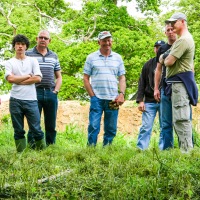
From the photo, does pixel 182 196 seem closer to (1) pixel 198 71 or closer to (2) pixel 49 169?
(2) pixel 49 169

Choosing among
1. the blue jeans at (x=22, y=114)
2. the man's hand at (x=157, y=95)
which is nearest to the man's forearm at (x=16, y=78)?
the blue jeans at (x=22, y=114)

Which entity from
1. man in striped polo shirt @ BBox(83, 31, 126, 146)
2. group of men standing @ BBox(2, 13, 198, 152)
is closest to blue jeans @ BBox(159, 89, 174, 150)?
group of men standing @ BBox(2, 13, 198, 152)

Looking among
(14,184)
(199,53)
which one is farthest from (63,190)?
(199,53)

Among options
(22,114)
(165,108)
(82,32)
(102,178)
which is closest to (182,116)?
(165,108)

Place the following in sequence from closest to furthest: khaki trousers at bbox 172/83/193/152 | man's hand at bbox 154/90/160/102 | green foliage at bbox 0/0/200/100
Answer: khaki trousers at bbox 172/83/193/152 → man's hand at bbox 154/90/160/102 → green foliage at bbox 0/0/200/100

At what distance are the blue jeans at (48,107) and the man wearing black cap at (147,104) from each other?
A: 133cm

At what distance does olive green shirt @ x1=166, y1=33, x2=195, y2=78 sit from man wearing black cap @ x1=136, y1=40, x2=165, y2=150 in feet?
4.38

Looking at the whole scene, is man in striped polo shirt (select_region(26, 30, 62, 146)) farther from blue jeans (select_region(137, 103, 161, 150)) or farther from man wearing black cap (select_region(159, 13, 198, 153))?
man wearing black cap (select_region(159, 13, 198, 153))

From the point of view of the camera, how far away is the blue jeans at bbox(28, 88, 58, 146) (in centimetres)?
645

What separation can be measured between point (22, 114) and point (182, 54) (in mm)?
2376

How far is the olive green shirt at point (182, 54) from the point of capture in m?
5.02

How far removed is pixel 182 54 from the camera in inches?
198

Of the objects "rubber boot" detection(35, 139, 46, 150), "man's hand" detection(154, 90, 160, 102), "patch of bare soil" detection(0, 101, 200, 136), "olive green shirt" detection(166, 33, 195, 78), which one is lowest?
"patch of bare soil" detection(0, 101, 200, 136)

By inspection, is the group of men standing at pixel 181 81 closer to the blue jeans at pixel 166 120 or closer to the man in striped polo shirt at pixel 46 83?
the blue jeans at pixel 166 120
